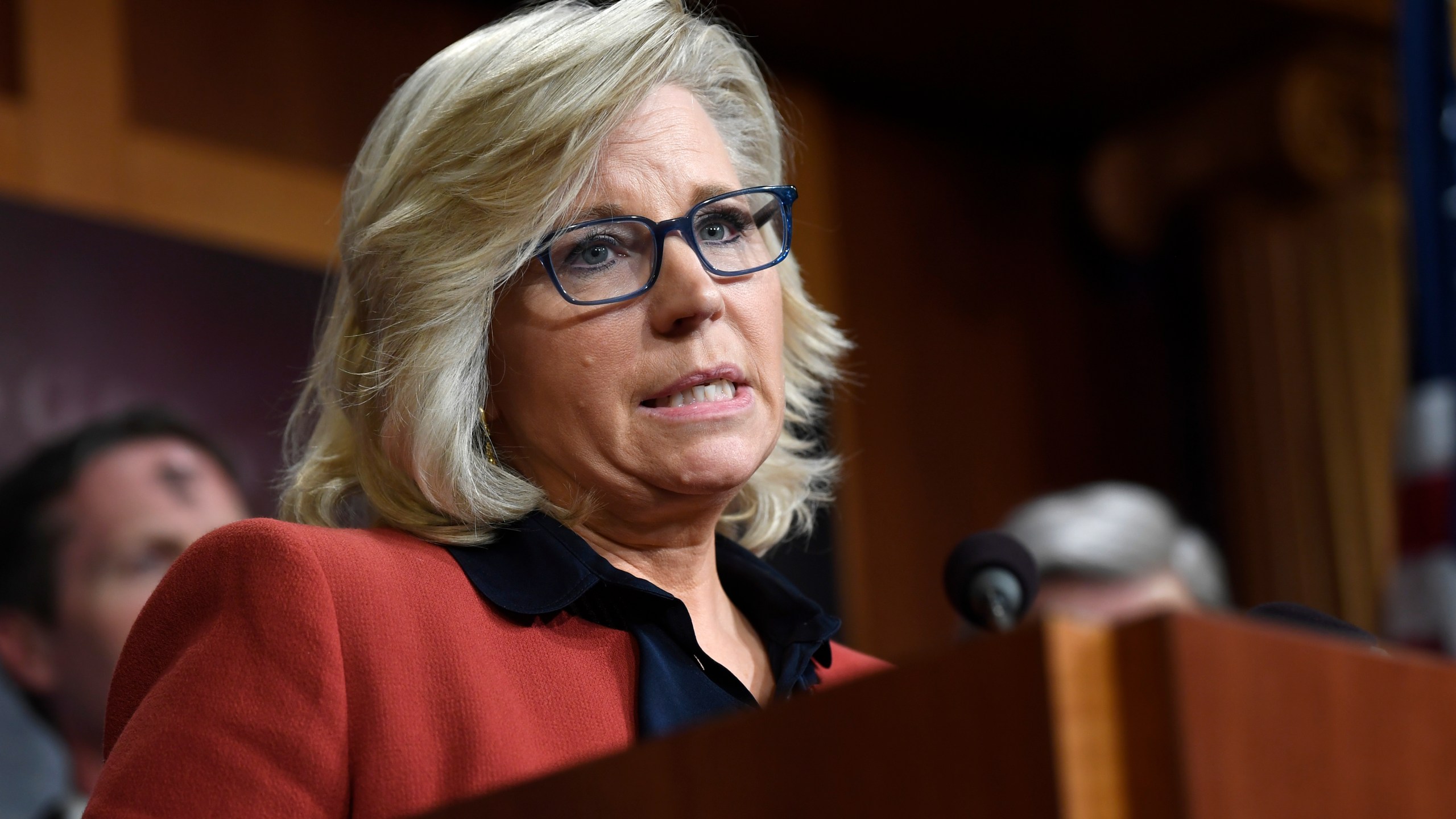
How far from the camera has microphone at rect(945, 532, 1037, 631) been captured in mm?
1610

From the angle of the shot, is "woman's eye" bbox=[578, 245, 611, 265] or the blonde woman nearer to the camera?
the blonde woman

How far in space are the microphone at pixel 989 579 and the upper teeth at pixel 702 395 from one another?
28 centimetres

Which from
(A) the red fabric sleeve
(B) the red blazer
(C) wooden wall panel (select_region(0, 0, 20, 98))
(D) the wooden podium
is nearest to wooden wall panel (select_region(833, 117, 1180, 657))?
(C) wooden wall panel (select_region(0, 0, 20, 98))

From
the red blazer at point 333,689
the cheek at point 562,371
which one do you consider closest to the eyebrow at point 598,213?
the cheek at point 562,371

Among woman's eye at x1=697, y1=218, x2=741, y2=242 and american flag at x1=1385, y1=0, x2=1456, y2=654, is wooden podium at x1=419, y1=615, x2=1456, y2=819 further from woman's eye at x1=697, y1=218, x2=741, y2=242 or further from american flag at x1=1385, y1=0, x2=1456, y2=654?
american flag at x1=1385, y1=0, x2=1456, y2=654

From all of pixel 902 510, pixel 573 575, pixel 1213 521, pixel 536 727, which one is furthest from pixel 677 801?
pixel 1213 521

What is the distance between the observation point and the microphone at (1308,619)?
1370 mm

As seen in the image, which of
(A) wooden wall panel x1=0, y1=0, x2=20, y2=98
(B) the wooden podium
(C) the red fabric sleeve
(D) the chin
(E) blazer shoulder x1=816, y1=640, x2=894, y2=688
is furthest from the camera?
(A) wooden wall panel x1=0, y1=0, x2=20, y2=98

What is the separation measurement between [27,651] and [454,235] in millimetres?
1836

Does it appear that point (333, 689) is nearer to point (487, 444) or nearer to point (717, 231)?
point (487, 444)

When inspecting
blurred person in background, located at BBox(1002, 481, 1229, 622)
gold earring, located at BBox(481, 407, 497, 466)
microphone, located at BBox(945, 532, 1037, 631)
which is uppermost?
gold earring, located at BBox(481, 407, 497, 466)

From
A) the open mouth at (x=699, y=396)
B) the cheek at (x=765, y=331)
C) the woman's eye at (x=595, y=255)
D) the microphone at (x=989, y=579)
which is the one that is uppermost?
the woman's eye at (x=595, y=255)

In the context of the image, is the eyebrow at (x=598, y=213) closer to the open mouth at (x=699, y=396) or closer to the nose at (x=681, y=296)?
the nose at (x=681, y=296)

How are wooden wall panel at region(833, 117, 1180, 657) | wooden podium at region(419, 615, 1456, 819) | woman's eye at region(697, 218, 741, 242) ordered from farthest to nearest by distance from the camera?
1. wooden wall panel at region(833, 117, 1180, 657)
2. woman's eye at region(697, 218, 741, 242)
3. wooden podium at region(419, 615, 1456, 819)
